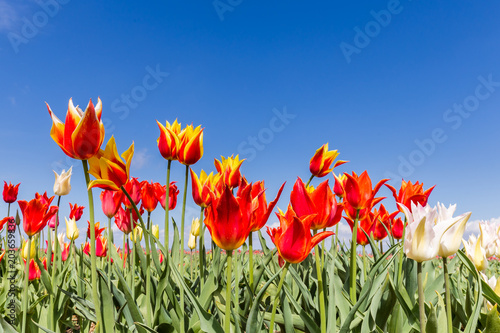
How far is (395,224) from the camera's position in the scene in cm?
307

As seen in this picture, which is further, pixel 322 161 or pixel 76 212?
pixel 76 212

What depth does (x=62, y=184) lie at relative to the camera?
2717 millimetres

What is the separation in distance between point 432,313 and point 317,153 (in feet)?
4.17

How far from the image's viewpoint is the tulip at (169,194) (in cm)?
257

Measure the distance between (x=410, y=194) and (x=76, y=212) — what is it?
320 cm

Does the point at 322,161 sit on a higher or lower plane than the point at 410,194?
higher

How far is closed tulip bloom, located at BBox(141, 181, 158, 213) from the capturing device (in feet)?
8.41

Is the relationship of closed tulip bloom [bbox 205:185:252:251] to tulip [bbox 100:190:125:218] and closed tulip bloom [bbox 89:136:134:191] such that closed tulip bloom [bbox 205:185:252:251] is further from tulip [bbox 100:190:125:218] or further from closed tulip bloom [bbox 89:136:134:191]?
tulip [bbox 100:190:125:218]

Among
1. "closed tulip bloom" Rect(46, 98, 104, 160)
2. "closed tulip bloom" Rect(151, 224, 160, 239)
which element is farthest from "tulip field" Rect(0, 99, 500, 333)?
"closed tulip bloom" Rect(151, 224, 160, 239)

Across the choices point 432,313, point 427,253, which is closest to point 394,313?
point 432,313

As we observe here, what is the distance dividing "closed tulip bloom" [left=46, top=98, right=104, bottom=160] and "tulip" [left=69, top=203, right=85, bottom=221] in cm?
255

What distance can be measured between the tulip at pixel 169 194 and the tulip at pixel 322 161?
3.26 feet

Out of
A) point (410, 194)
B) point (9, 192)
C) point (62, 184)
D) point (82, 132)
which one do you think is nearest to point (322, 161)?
point (410, 194)

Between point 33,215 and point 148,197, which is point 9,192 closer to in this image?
point 33,215
